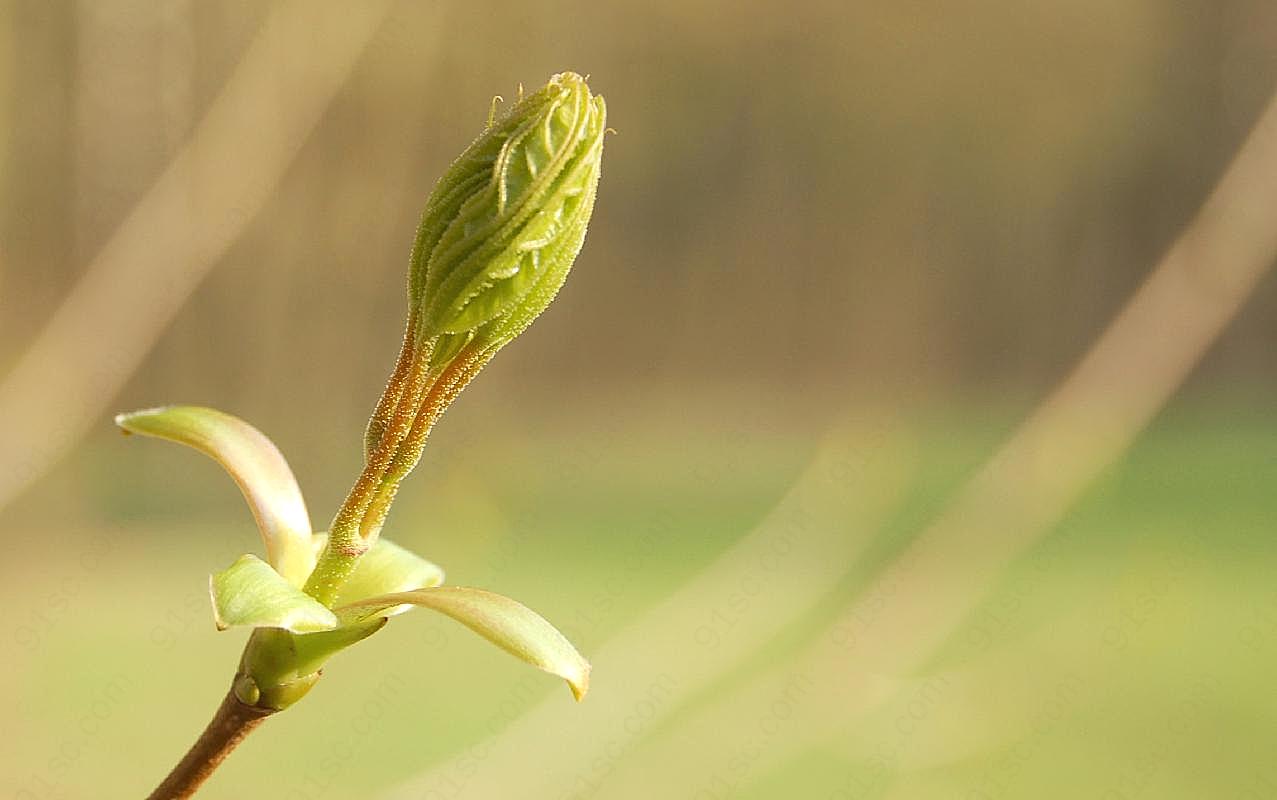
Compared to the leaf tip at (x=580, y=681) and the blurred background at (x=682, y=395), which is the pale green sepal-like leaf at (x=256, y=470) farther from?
the blurred background at (x=682, y=395)

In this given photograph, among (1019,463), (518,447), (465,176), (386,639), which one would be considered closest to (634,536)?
(518,447)

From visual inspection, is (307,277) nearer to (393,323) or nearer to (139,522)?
(393,323)

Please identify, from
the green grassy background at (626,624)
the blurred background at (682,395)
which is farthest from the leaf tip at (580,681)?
the green grassy background at (626,624)

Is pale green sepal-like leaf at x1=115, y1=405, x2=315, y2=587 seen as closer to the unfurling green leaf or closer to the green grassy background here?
the unfurling green leaf

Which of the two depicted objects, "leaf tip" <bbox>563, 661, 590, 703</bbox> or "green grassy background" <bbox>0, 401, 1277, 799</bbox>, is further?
"green grassy background" <bbox>0, 401, 1277, 799</bbox>

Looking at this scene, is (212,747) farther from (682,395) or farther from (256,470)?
(682,395)

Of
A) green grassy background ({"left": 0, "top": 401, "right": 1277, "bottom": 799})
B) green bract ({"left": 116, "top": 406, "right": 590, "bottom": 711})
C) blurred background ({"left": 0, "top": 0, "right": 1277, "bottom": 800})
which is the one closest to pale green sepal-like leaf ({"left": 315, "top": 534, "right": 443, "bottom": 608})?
green bract ({"left": 116, "top": 406, "right": 590, "bottom": 711})
